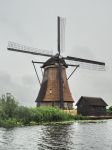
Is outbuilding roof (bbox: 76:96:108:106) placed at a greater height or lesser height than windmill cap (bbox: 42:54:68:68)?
lesser

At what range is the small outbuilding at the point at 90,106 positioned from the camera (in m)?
76.4

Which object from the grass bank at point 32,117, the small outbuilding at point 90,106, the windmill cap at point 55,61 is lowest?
the grass bank at point 32,117

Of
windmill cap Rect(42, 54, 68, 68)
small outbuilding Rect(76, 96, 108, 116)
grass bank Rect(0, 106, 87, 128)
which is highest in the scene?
windmill cap Rect(42, 54, 68, 68)

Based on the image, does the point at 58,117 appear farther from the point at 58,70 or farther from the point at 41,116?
the point at 58,70

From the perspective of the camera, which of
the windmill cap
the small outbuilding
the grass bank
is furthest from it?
the small outbuilding

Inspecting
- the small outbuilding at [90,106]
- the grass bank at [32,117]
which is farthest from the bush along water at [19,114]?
the small outbuilding at [90,106]

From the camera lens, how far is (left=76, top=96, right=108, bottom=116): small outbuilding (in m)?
76.4

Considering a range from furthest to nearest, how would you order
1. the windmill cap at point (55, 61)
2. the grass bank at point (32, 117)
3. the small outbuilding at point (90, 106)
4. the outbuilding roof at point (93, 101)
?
the outbuilding roof at point (93, 101)
the small outbuilding at point (90, 106)
the windmill cap at point (55, 61)
the grass bank at point (32, 117)

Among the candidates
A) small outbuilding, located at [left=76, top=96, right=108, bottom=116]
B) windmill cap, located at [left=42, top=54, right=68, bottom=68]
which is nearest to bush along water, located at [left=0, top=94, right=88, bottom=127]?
windmill cap, located at [left=42, top=54, right=68, bottom=68]

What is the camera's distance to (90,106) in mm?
76438

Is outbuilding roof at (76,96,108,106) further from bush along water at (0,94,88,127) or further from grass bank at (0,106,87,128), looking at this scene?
bush along water at (0,94,88,127)

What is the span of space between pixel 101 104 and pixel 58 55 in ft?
62.2

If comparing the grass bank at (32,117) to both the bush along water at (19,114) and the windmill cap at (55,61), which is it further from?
the windmill cap at (55,61)

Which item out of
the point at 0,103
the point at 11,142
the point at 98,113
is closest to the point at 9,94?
the point at 0,103
